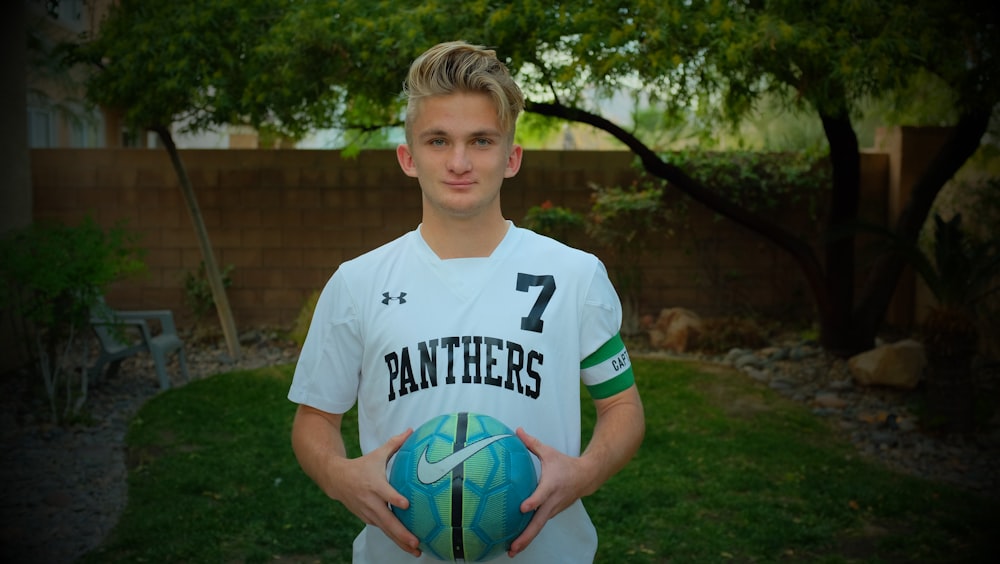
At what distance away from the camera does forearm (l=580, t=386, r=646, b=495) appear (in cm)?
191

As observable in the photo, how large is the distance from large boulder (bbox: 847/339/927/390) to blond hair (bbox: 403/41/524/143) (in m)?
6.40

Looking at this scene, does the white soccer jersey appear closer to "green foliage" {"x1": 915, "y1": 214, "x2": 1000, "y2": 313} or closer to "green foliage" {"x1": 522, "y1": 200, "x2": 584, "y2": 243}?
"green foliage" {"x1": 915, "y1": 214, "x2": 1000, "y2": 313}

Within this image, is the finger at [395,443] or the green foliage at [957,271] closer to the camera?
the finger at [395,443]

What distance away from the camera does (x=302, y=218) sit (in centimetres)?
1014

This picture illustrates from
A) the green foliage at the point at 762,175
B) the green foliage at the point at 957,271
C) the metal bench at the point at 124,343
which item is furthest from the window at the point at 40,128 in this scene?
the green foliage at the point at 957,271

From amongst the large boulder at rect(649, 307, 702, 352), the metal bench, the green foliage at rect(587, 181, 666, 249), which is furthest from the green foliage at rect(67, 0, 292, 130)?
the large boulder at rect(649, 307, 702, 352)

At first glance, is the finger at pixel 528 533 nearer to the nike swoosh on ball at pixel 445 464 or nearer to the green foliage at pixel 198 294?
the nike swoosh on ball at pixel 445 464

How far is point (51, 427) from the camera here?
6.43 meters

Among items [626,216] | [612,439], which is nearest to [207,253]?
[626,216]

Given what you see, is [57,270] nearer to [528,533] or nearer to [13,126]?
[13,126]

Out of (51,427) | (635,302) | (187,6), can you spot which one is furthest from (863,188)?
(51,427)

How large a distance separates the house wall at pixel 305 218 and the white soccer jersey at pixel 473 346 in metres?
8.00

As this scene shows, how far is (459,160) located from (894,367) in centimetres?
654

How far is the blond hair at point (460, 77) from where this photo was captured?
6.47 feet
